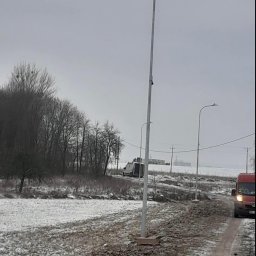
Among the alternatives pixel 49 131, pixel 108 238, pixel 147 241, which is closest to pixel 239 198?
pixel 108 238

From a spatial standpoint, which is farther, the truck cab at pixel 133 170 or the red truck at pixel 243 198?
the truck cab at pixel 133 170

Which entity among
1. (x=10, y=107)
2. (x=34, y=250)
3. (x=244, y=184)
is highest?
(x=10, y=107)

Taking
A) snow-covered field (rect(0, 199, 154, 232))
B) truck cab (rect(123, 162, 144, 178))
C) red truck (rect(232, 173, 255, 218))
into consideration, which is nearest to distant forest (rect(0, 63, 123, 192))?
truck cab (rect(123, 162, 144, 178))

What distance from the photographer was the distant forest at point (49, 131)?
86750 mm

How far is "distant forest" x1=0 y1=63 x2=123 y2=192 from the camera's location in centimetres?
8675

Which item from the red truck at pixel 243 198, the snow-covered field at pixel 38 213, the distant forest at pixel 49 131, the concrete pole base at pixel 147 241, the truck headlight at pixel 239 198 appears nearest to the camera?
the concrete pole base at pixel 147 241

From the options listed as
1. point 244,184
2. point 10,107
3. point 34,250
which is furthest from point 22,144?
point 34,250

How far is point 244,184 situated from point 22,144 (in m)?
63.8

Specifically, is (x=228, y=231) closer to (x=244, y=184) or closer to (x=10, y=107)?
(x=244, y=184)

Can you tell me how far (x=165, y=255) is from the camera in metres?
15.6

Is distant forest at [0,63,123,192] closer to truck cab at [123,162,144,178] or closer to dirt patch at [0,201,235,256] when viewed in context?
truck cab at [123,162,144,178]

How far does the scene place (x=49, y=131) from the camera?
331 ft

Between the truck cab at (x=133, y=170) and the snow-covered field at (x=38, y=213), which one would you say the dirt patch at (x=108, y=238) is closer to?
the snow-covered field at (x=38, y=213)

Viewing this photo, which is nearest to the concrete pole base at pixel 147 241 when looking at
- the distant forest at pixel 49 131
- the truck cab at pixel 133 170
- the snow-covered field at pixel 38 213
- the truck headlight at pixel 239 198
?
the snow-covered field at pixel 38 213
